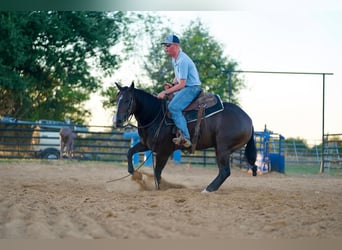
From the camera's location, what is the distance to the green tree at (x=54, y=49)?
14.5 meters

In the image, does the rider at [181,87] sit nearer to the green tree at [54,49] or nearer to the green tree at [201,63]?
the green tree at [54,49]

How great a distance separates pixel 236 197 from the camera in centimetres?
552

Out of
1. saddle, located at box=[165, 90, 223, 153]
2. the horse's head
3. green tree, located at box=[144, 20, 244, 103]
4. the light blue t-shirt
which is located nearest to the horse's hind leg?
saddle, located at box=[165, 90, 223, 153]

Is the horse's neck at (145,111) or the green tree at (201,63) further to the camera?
the green tree at (201,63)

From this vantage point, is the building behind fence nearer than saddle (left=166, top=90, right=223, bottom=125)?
No

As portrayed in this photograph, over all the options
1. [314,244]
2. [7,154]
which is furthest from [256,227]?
[7,154]

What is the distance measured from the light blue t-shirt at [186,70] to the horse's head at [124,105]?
0.64 metres

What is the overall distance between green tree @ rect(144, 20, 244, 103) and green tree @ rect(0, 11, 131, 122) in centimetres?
352

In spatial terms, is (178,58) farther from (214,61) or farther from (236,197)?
(214,61)

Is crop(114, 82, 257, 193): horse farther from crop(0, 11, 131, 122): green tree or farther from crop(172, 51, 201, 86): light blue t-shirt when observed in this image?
crop(0, 11, 131, 122): green tree

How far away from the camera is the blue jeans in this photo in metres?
6.20

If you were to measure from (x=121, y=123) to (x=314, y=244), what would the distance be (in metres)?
3.17

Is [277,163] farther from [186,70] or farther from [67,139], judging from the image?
[186,70]

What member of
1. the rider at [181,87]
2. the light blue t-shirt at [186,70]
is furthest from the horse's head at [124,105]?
the light blue t-shirt at [186,70]
